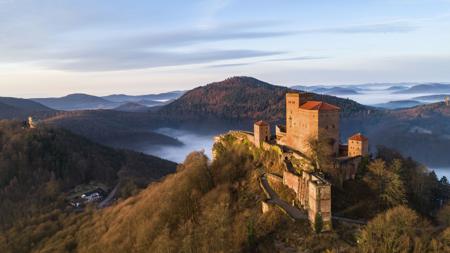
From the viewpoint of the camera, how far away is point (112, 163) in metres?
152

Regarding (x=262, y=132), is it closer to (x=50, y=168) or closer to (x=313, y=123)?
(x=313, y=123)

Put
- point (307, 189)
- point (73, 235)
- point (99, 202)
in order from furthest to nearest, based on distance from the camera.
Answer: point (99, 202), point (73, 235), point (307, 189)

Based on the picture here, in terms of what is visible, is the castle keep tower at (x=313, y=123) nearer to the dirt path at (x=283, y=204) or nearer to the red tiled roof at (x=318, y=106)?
the red tiled roof at (x=318, y=106)

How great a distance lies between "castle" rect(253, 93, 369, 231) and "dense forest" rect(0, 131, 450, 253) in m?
2.01

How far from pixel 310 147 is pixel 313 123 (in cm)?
344

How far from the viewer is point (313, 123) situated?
52438mm

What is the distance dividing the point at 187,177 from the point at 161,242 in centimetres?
2003

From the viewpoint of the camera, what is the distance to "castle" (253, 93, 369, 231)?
40781 mm

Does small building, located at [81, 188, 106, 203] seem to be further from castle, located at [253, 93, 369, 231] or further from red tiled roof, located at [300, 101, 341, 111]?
red tiled roof, located at [300, 101, 341, 111]

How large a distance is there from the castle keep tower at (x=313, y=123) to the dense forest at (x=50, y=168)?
6523cm

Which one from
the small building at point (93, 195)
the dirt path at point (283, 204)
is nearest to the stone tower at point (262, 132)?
the dirt path at point (283, 204)

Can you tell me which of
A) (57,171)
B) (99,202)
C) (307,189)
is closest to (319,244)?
(307,189)

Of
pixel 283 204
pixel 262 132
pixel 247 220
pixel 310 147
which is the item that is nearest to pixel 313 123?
pixel 310 147

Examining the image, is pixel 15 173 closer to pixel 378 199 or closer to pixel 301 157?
pixel 301 157
